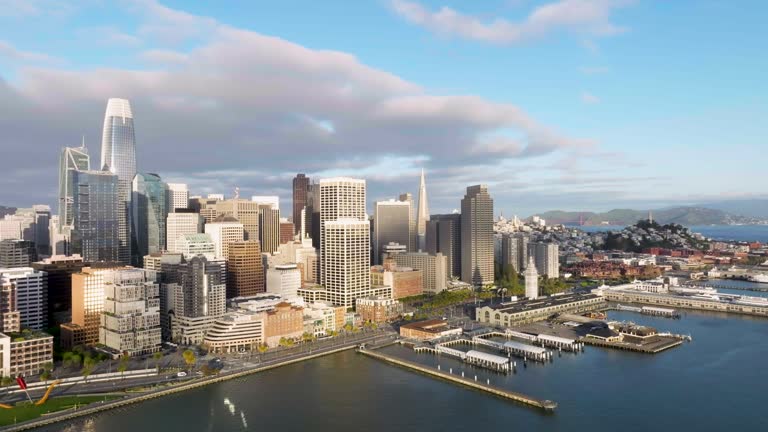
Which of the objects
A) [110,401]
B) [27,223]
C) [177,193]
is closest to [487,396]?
[110,401]

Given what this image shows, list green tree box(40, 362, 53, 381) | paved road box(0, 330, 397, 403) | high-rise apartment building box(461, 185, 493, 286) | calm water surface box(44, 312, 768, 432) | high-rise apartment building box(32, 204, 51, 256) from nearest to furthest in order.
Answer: calm water surface box(44, 312, 768, 432)
paved road box(0, 330, 397, 403)
green tree box(40, 362, 53, 381)
high-rise apartment building box(461, 185, 493, 286)
high-rise apartment building box(32, 204, 51, 256)

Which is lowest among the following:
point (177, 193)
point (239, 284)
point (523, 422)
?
point (523, 422)

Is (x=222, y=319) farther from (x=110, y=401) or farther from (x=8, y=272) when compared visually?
(x=8, y=272)

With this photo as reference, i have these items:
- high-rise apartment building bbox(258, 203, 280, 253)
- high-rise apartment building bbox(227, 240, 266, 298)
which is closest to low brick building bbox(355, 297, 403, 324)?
high-rise apartment building bbox(227, 240, 266, 298)

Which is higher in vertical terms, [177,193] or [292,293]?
[177,193]

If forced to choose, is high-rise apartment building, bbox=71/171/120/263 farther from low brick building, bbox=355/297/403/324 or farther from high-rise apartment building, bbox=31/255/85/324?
low brick building, bbox=355/297/403/324

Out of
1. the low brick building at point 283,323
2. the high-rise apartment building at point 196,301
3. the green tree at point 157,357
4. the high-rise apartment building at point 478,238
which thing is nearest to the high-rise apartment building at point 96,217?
the high-rise apartment building at point 196,301

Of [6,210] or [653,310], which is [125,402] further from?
[6,210]
